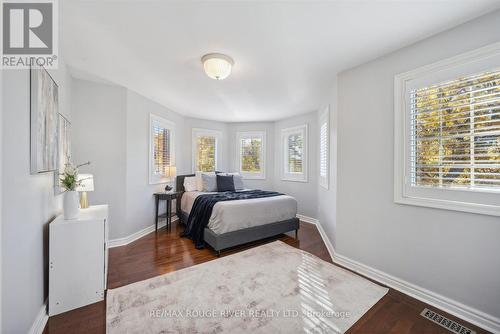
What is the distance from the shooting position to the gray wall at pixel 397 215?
1.68 meters

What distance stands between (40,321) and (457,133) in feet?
12.3

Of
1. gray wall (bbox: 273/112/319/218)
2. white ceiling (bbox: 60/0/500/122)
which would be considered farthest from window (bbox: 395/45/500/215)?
gray wall (bbox: 273/112/319/218)

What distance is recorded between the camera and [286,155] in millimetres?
5246

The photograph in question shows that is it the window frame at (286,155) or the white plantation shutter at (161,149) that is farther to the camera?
the window frame at (286,155)

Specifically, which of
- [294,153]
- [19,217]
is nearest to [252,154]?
[294,153]

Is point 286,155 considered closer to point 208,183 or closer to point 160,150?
point 208,183

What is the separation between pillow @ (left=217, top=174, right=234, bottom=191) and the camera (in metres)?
4.42

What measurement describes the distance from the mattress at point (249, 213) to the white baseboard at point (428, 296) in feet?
3.47

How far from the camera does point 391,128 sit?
86.9 inches

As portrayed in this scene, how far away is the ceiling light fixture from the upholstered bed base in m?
2.12

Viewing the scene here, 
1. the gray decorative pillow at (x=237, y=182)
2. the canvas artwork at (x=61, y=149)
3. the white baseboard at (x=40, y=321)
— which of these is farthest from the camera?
the gray decorative pillow at (x=237, y=182)

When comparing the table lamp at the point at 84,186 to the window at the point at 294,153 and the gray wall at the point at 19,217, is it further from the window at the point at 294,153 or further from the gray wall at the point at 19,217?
the window at the point at 294,153

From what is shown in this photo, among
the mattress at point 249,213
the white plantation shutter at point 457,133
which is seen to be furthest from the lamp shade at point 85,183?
the white plantation shutter at point 457,133

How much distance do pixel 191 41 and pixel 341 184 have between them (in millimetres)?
2412
